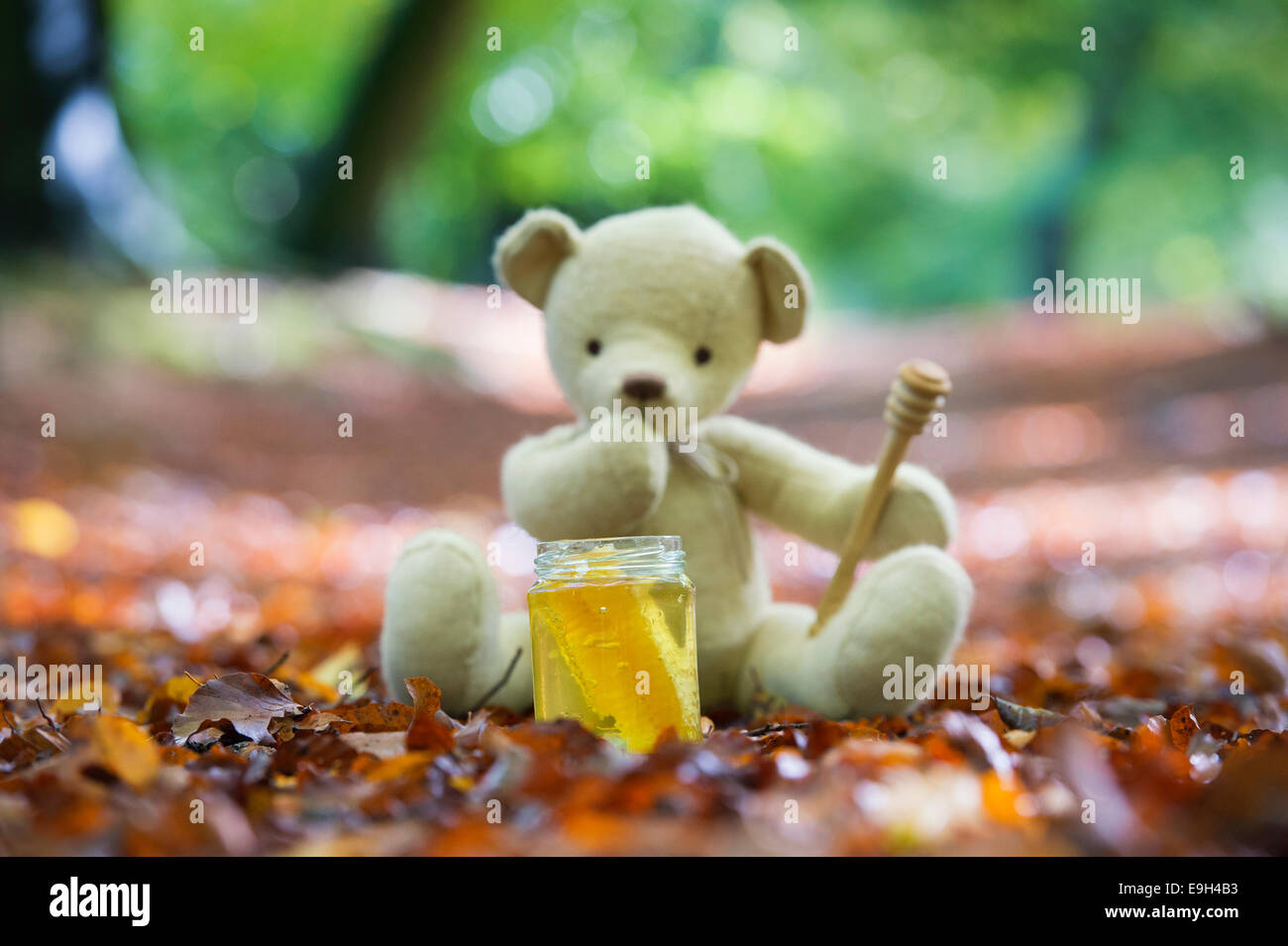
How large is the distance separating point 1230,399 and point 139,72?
1460cm

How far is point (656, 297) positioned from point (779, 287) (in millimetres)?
253

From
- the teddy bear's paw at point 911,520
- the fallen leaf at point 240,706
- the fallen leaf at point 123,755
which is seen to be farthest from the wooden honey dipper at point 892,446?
the fallen leaf at point 123,755

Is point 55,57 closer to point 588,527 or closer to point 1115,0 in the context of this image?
point 588,527

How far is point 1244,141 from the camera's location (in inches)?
527

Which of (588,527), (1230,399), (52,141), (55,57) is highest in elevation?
(55,57)

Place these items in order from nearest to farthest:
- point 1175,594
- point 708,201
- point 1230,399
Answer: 1. point 1175,594
2. point 1230,399
3. point 708,201

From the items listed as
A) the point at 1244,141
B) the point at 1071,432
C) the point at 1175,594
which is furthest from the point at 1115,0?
the point at 1175,594

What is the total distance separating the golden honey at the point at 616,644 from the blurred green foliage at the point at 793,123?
7.35 m

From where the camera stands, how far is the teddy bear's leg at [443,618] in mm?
1860

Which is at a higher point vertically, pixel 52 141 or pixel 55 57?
pixel 55 57

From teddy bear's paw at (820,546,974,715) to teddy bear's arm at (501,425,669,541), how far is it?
1.26 ft

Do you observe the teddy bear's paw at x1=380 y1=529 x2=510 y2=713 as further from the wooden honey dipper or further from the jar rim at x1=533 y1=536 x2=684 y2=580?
the wooden honey dipper

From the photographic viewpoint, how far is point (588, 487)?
1.85 meters

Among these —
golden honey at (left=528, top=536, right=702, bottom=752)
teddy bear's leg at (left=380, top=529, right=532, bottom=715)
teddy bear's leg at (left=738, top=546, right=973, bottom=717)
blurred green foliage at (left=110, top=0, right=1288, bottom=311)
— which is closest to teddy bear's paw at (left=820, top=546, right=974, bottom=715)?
teddy bear's leg at (left=738, top=546, right=973, bottom=717)
